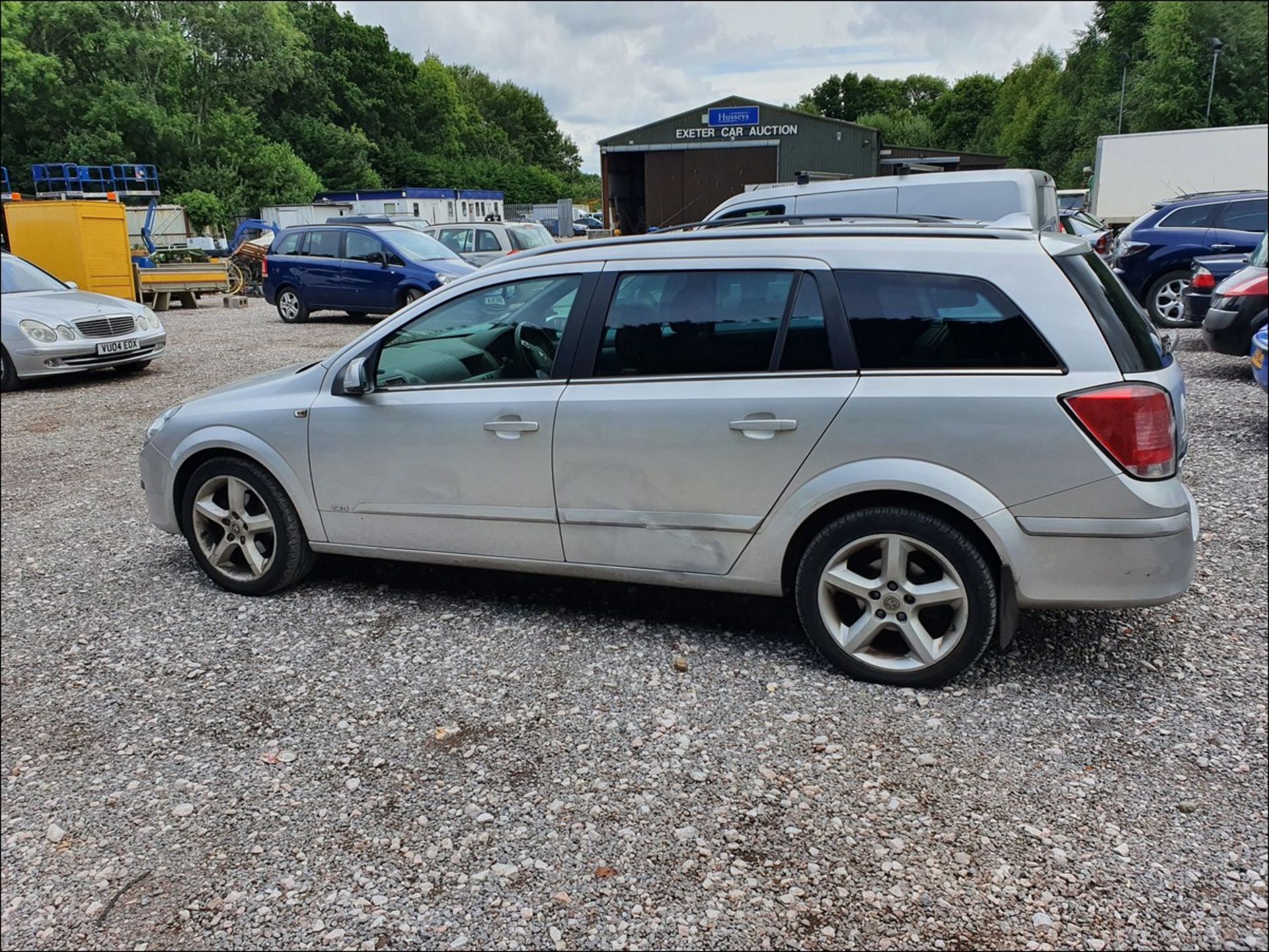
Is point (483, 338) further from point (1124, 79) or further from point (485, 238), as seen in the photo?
point (485, 238)

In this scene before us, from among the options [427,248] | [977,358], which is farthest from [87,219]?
[427,248]

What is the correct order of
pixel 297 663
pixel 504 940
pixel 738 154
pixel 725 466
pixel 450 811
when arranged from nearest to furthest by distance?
pixel 504 940 → pixel 450 811 → pixel 725 466 → pixel 297 663 → pixel 738 154

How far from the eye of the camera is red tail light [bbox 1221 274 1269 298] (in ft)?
25.2

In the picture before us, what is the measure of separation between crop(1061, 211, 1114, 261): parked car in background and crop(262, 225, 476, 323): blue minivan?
9.01 metres

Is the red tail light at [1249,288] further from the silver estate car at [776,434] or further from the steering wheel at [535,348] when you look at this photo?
the steering wheel at [535,348]

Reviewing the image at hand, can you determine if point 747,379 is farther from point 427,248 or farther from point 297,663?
point 427,248

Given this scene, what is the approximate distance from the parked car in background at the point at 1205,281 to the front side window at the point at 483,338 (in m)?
8.07

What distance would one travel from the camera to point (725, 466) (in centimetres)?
336

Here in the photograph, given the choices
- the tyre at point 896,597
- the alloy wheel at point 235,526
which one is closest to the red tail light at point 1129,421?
the tyre at point 896,597

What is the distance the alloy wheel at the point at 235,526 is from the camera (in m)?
4.28

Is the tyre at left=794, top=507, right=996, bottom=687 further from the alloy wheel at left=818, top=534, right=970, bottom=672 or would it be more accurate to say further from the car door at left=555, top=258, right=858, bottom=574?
the car door at left=555, top=258, right=858, bottom=574

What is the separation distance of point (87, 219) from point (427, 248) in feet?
33.3

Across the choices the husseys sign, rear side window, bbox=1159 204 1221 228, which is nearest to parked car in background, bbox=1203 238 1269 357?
rear side window, bbox=1159 204 1221 228

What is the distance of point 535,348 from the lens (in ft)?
12.5
